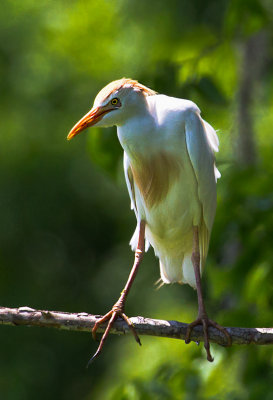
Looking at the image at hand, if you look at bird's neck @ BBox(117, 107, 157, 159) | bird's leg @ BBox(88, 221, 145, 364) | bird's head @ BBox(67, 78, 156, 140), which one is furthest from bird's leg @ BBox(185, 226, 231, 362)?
bird's head @ BBox(67, 78, 156, 140)

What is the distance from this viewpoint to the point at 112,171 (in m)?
3.05

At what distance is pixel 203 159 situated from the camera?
2895 mm

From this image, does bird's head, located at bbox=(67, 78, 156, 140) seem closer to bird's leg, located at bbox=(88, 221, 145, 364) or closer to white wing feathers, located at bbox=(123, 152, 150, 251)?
white wing feathers, located at bbox=(123, 152, 150, 251)

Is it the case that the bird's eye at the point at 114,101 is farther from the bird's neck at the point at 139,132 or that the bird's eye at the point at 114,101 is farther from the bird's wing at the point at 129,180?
the bird's wing at the point at 129,180

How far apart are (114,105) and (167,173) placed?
1.34ft

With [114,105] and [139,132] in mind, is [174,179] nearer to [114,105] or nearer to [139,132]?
[139,132]

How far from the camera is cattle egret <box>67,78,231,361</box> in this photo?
271 cm

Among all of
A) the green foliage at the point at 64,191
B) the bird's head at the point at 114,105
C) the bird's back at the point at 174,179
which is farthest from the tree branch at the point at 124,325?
the green foliage at the point at 64,191

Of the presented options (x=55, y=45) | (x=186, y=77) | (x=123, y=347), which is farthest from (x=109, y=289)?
(x=186, y=77)

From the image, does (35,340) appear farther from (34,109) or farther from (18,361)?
(34,109)

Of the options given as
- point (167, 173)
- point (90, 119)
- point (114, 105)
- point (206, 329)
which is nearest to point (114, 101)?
point (114, 105)

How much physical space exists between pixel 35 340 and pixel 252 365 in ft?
27.8

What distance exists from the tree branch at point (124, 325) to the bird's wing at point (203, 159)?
0.56 meters

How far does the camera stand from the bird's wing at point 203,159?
2.85 m
